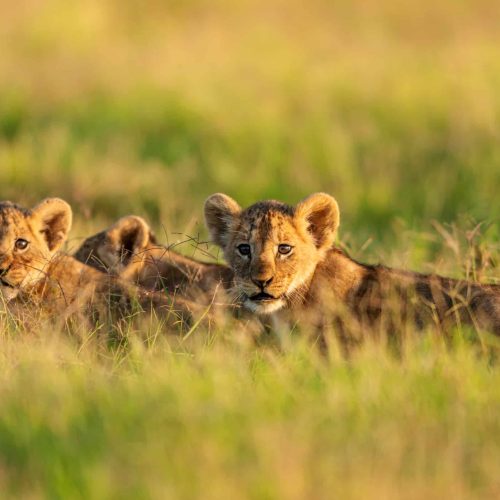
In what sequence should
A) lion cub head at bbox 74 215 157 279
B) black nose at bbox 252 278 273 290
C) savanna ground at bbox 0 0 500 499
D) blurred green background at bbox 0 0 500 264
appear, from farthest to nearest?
blurred green background at bbox 0 0 500 264 → lion cub head at bbox 74 215 157 279 → black nose at bbox 252 278 273 290 → savanna ground at bbox 0 0 500 499

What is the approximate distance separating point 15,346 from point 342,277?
5.98ft

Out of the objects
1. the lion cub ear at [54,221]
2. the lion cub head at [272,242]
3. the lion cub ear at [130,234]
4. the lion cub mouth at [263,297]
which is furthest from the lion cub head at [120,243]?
the lion cub mouth at [263,297]

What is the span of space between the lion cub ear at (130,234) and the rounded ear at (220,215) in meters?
0.88

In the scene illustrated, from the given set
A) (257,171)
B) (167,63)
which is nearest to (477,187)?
(257,171)

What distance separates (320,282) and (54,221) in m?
1.65

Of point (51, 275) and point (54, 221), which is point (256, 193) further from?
point (51, 275)

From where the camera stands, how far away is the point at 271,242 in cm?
661

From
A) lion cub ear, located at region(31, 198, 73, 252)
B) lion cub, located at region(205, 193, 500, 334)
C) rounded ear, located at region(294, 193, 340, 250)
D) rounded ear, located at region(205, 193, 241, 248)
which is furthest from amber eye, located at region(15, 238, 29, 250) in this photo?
rounded ear, located at region(294, 193, 340, 250)

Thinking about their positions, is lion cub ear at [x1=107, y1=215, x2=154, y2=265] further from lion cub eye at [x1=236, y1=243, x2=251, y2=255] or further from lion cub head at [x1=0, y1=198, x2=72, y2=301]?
lion cub eye at [x1=236, y1=243, x2=251, y2=255]

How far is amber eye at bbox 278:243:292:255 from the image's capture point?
21.7ft

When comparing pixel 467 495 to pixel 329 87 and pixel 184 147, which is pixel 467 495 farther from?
pixel 329 87

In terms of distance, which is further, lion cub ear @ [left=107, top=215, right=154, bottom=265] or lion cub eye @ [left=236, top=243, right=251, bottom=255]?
lion cub ear @ [left=107, top=215, right=154, bottom=265]

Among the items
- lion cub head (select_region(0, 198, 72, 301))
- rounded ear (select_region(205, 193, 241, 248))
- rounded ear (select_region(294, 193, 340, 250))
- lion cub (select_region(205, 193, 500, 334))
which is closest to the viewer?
lion cub (select_region(205, 193, 500, 334))

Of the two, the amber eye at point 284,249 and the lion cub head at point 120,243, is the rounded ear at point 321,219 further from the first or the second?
the lion cub head at point 120,243
